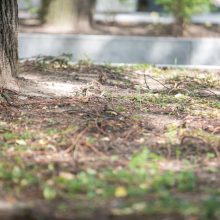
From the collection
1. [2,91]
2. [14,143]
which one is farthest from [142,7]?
[14,143]

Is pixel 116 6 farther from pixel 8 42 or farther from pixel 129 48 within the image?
pixel 8 42

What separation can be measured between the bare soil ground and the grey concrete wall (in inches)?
131

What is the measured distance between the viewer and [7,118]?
5.90 meters

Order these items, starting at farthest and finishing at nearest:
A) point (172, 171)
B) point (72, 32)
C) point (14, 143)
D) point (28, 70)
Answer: point (72, 32), point (28, 70), point (14, 143), point (172, 171)

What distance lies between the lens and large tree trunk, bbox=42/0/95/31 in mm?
13320

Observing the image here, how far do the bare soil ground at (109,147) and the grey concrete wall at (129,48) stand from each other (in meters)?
3.33

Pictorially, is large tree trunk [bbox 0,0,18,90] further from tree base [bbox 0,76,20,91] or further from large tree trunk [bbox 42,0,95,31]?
large tree trunk [bbox 42,0,95,31]

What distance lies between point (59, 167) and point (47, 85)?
9.20 ft

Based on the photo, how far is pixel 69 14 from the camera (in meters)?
13.4

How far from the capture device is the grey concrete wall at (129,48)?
11336 millimetres

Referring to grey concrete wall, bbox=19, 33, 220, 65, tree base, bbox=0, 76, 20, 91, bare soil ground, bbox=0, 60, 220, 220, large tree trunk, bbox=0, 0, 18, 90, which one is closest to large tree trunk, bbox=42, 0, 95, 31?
grey concrete wall, bbox=19, 33, 220, 65

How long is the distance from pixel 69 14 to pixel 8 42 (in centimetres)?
644

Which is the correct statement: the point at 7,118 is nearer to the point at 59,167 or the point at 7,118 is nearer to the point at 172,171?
the point at 59,167

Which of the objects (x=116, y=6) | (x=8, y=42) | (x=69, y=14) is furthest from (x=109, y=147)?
(x=116, y=6)
